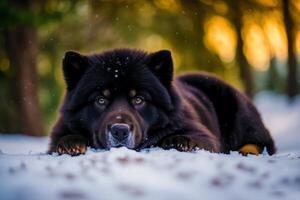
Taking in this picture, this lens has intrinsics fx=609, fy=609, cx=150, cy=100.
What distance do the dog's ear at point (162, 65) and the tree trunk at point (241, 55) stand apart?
8440 mm

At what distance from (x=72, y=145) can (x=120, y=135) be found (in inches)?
23.7

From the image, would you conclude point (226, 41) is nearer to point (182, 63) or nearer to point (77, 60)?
point (182, 63)

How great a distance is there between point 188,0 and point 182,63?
2906 millimetres

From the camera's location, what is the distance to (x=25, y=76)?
15094 millimetres

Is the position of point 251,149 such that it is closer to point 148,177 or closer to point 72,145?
point 72,145

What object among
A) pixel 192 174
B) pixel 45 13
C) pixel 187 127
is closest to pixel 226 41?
pixel 45 13

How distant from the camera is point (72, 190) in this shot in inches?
153

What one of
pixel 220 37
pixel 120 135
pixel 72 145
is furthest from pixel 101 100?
pixel 220 37

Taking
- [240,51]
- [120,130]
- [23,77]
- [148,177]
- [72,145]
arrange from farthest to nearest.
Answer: [240,51]
[23,77]
[72,145]
[120,130]
[148,177]

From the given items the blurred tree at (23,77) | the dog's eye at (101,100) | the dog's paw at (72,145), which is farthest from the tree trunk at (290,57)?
the dog's paw at (72,145)

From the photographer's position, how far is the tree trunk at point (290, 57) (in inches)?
518

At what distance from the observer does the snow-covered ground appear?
154 inches

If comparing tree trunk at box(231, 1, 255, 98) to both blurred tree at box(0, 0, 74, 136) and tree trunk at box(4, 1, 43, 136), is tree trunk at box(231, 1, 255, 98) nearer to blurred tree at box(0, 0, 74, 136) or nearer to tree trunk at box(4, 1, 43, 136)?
blurred tree at box(0, 0, 74, 136)

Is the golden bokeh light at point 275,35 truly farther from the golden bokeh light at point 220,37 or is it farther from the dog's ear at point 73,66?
the dog's ear at point 73,66
